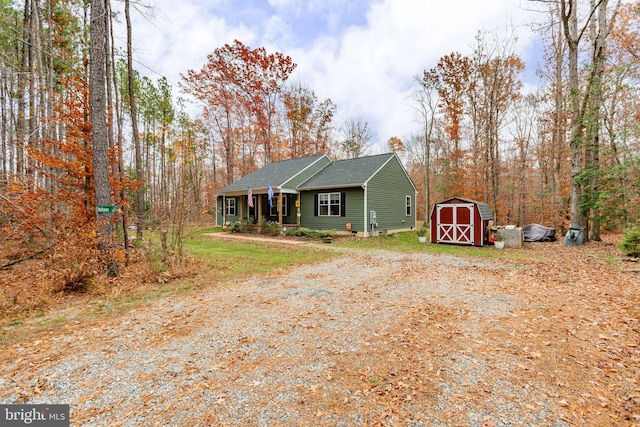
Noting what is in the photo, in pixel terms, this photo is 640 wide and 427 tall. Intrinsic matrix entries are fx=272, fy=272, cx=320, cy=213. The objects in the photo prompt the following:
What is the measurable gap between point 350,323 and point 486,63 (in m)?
20.8

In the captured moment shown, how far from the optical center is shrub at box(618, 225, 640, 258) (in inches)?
306

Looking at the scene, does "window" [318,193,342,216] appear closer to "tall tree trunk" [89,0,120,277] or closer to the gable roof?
the gable roof

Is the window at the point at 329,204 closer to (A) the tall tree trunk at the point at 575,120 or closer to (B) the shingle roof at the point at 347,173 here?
(B) the shingle roof at the point at 347,173

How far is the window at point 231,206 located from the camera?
2061 centimetres

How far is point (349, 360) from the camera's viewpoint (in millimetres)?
3072

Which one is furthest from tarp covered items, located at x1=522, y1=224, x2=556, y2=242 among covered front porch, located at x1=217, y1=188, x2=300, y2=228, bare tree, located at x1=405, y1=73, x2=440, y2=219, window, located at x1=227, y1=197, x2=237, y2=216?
window, located at x1=227, y1=197, x2=237, y2=216

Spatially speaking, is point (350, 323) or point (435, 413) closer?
point (435, 413)

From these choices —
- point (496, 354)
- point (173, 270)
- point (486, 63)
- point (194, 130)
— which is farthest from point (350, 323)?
point (194, 130)

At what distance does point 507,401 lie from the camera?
240 cm

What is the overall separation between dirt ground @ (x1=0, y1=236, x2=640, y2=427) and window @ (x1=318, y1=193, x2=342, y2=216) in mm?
10366

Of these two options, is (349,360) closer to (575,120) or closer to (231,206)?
(575,120)

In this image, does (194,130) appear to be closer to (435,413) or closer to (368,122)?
(368,122)

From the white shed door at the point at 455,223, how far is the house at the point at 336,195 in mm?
3439

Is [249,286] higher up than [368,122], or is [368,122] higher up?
[368,122]
